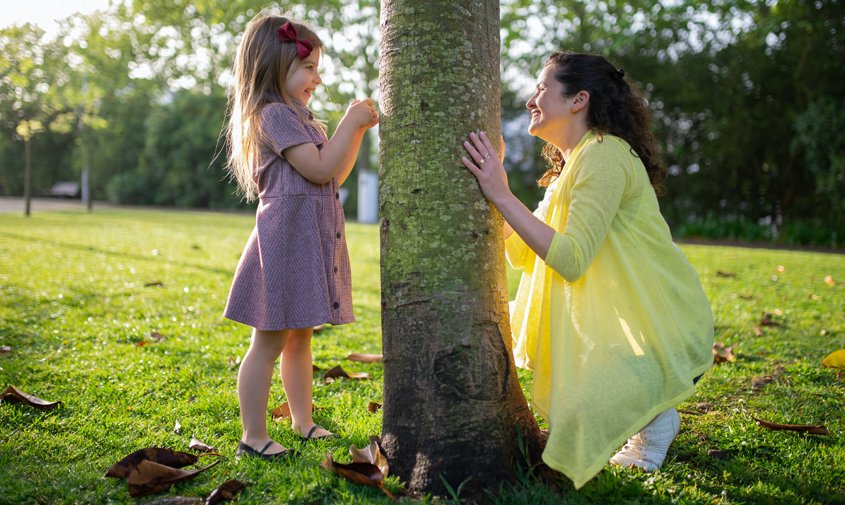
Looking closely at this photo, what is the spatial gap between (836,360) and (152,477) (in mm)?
3653

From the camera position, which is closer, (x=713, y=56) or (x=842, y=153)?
(x=842, y=153)

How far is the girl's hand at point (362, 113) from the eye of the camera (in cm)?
248

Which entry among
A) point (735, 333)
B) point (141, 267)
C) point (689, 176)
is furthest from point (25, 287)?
point (689, 176)

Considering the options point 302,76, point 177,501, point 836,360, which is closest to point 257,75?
point 302,76

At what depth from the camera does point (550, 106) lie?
2502mm

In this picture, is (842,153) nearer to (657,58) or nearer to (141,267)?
(657,58)

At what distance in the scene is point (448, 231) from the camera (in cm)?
217

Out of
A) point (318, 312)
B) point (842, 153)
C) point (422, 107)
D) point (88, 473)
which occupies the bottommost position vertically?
point (88, 473)

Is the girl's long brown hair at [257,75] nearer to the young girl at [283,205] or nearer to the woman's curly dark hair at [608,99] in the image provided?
the young girl at [283,205]

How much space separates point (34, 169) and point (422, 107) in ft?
123

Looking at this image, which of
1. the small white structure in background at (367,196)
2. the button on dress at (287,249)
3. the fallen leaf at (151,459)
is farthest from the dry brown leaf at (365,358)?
the small white structure in background at (367,196)

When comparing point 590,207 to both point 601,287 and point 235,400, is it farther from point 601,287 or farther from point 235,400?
point 235,400

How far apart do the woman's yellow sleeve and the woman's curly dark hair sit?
0.13 metres

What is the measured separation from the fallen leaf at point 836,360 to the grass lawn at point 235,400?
59 millimetres
